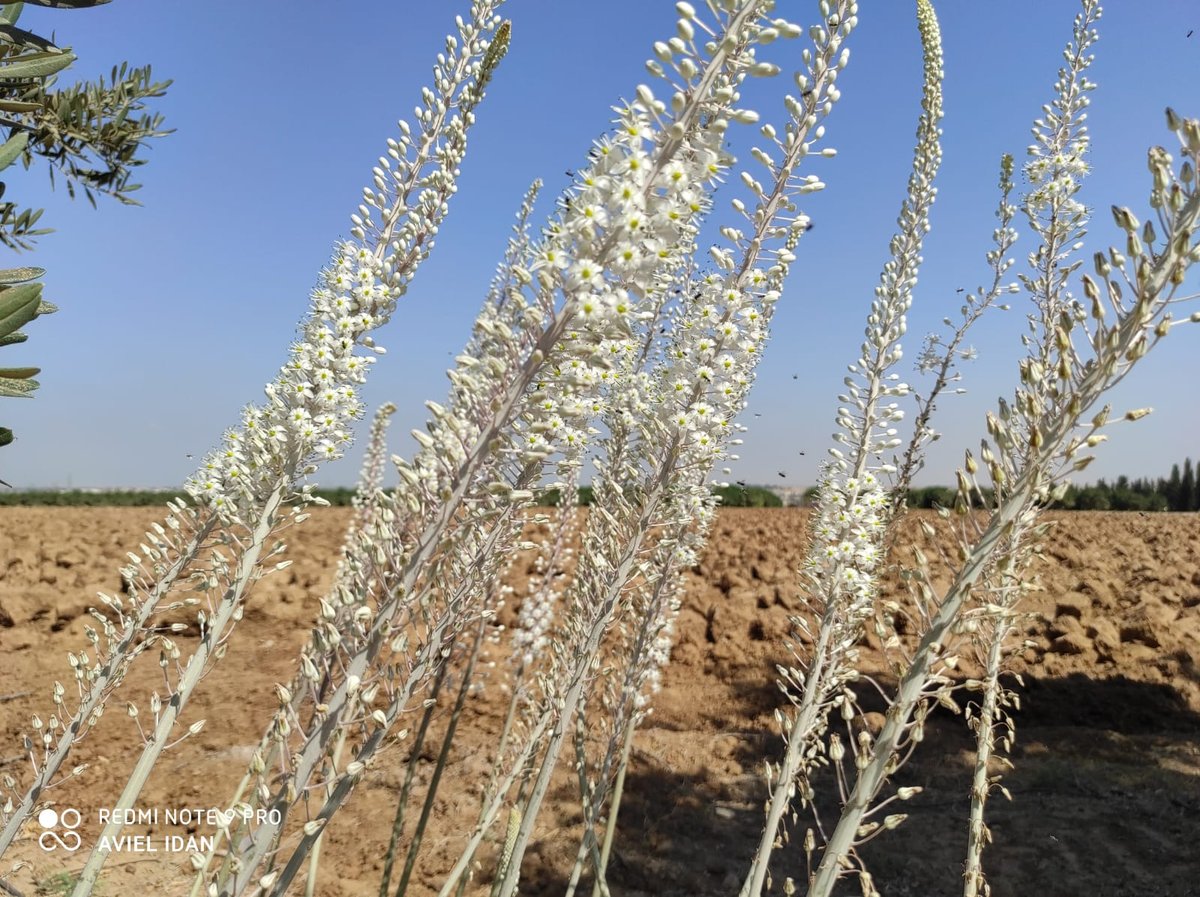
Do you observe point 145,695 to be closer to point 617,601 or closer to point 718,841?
point 718,841

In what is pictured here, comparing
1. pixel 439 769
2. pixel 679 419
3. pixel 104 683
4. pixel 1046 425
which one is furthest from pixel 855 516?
pixel 104 683

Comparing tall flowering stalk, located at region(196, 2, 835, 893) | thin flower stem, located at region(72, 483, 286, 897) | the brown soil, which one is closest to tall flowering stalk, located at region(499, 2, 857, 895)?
tall flowering stalk, located at region(196, 2, 835, 893)

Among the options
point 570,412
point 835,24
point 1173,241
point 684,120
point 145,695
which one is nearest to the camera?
point 1173,241

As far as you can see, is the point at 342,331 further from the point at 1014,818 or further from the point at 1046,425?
the point at 1014,818

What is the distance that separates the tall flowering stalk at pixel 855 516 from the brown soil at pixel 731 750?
8.56 feet

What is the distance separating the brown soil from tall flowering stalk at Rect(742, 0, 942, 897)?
261 cm

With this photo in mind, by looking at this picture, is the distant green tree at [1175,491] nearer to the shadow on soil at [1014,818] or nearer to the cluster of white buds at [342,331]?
the shadow on soil at [1014,818]

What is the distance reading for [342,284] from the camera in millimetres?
4176

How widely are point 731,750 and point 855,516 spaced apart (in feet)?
24.3

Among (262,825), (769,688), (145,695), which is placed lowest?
(145,695)

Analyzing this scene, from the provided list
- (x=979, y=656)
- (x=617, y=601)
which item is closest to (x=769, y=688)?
(x=979, y=656)

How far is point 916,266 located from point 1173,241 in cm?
289

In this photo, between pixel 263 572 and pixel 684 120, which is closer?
pixel 684 120

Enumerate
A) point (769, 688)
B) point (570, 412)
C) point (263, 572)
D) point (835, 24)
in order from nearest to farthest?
point (570, 412) → point (835, 24) → point (263, 572) → point (769, 688)
